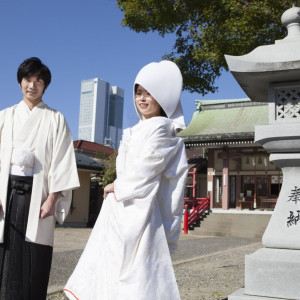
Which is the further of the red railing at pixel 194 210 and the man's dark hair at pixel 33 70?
the red railing at pixel 194 210

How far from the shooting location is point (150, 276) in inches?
82.4

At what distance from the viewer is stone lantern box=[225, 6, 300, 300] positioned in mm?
3494

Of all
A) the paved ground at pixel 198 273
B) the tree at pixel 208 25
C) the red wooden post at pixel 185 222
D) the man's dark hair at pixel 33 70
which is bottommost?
the paved ground at pixel 198 273

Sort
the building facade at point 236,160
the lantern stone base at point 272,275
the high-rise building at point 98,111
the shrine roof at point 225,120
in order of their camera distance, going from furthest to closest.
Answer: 1. the high-rise building at point 98,111
2. the building facade at point 236,160
3. the shrine roof at point 225,120
4. the lantern stone base at point 272,275

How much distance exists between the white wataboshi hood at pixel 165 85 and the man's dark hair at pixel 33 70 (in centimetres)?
65

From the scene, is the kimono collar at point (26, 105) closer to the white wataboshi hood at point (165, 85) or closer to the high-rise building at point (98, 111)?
the white wataboshi hood at point (165, 85)

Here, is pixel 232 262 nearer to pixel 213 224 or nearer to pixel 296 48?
pixel 296 48

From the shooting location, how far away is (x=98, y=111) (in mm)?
190250

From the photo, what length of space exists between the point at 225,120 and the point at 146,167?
1612 cm

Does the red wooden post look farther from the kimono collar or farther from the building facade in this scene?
the kimono collar

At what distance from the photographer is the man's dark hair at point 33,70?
8.33 ft

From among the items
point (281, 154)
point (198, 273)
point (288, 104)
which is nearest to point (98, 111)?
point (198, 273)

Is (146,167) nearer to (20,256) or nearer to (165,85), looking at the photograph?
(165,85)

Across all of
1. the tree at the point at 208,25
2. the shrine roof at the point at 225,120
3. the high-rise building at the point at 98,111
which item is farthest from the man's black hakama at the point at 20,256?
the high-rise building at the point at 98,111
